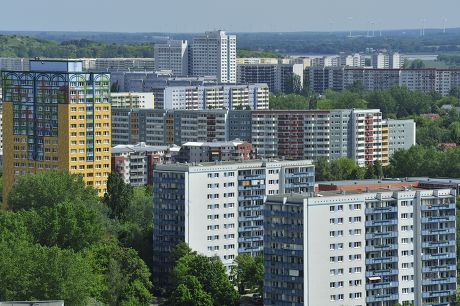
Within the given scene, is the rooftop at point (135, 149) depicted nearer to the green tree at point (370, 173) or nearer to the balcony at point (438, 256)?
the green tree at point (370, 173)

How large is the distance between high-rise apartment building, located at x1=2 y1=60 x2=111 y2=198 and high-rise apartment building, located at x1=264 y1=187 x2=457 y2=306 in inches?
457

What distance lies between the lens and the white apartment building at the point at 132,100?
59562mm

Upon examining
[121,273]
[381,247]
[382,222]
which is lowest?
[121,273]

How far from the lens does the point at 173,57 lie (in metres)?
90.8

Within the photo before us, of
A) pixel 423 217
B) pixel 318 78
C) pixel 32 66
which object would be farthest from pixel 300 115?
pixel 318 78

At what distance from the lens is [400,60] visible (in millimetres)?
118688

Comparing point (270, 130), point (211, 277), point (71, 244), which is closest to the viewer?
point (211, 277)

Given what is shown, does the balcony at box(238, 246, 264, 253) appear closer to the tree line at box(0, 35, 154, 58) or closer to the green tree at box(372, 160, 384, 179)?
the green tree at box(372, 160, 384, 179)

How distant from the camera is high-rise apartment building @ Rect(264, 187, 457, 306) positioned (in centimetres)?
2803

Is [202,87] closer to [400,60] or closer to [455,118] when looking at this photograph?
[455,118]

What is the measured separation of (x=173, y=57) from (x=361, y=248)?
62641 millimetres

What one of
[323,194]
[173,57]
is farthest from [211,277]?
[173,57]

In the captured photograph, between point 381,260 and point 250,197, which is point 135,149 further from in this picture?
point 381,260

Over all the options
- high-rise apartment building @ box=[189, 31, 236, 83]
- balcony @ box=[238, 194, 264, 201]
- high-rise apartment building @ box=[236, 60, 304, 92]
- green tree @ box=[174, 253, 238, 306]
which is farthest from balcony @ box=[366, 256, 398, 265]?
high-rise apartment building @ box=[236, 60, 304, 92]
